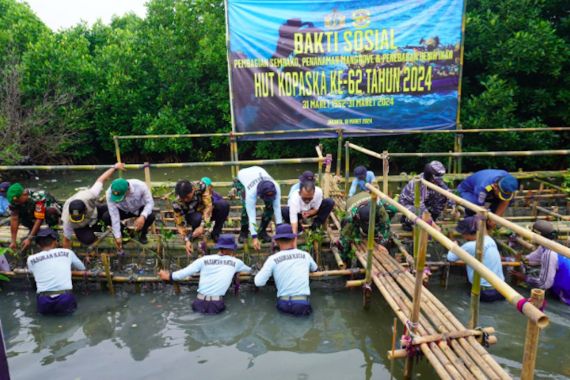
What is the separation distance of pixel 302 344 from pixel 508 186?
3296 millimetres

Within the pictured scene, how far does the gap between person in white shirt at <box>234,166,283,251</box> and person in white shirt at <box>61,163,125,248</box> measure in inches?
76.0

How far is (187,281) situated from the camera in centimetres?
548

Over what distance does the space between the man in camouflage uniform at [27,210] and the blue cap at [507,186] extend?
6309 mm

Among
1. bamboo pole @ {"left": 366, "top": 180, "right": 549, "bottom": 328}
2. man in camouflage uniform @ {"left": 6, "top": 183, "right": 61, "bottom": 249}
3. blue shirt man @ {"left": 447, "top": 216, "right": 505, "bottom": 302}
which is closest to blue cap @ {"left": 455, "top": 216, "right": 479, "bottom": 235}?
blue shirt man @ {"left": 447, "top": 216, "right": 505, "bottom": 302}

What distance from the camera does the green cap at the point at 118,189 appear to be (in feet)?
17.8

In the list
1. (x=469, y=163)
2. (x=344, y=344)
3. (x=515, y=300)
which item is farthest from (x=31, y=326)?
(x=469, y=163)

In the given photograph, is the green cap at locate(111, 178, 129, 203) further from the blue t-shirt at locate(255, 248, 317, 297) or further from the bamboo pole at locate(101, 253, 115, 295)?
the blue t-shirt at locate(255, 248, 317, 297)

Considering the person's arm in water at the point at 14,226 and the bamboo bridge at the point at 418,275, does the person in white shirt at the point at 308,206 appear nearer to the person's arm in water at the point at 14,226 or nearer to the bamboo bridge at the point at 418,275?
the bamboo bridge at the point at 418,275

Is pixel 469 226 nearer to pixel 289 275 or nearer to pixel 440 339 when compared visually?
pixel 440 339

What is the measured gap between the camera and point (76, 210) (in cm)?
545

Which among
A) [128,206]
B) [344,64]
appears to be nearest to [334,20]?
[344,64]

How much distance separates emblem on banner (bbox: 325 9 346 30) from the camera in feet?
29.1

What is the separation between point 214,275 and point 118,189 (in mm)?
1765

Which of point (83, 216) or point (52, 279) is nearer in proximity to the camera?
point (52, 279)
